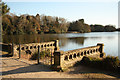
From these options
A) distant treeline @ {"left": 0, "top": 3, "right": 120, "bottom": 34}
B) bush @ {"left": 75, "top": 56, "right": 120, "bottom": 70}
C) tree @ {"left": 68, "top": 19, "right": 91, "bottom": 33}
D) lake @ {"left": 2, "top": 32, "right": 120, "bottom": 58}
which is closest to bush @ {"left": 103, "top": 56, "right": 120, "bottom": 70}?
bush @ {"left": 75, "top": 56, "right": 120, "bottom": 70}

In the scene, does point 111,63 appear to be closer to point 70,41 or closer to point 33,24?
point 70,41

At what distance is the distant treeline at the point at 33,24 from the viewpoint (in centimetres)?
2911

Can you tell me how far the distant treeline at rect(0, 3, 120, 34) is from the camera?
29109mm

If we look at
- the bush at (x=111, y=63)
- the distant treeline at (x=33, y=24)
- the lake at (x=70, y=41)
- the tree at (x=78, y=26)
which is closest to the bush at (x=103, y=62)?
the bush at (x=111, y=63)

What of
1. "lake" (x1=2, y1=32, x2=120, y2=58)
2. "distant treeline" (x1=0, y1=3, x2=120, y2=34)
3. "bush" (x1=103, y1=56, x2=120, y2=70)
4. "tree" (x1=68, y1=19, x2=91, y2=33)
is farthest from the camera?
"tree" (x1=68, y1=19, x2=91, y2=33)

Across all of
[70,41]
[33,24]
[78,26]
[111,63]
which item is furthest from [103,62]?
[78,26]

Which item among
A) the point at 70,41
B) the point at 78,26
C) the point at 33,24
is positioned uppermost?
the point at 78,26

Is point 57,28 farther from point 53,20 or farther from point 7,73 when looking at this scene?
point 7,73

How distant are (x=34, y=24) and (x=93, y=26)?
202 feet

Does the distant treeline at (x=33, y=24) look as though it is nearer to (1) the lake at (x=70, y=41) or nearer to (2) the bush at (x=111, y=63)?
(1) the lake at (x=70, y=41)

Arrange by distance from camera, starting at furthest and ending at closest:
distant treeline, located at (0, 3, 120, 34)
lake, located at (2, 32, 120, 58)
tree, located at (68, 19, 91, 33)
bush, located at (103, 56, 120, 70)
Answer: tree, located at (68, 19, 91, 33), distant treeline, located at (0, 3, 120, 34), lake, located at (2, 32, 120, 58), bush, located at (103, 56, 120, 70)

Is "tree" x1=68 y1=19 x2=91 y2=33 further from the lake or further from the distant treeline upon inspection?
the lake

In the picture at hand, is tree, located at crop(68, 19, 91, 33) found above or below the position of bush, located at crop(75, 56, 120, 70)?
above

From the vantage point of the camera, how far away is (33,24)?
1640 inches
